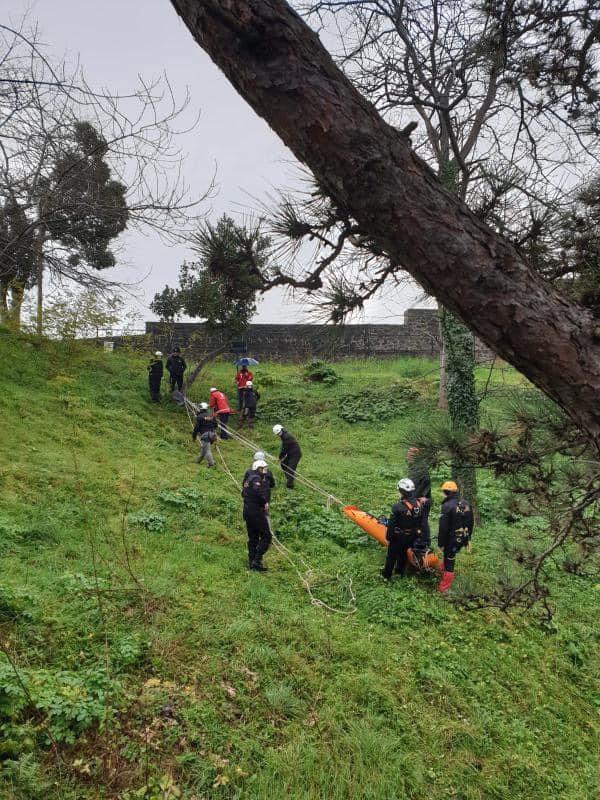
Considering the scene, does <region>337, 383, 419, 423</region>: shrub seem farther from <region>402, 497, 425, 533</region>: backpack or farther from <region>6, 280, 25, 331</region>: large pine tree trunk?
<region>6, 280, 25, 331</region>: large pine tree trunk

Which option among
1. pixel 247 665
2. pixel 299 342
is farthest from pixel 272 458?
pixel 299 342

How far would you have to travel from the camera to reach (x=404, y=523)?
6633mm

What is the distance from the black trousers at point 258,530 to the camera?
6730 mm

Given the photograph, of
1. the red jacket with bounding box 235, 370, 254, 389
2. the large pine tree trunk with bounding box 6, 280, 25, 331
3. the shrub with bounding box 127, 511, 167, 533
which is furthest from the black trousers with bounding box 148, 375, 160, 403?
the shrub with bounding box 127, 511, 167, 533

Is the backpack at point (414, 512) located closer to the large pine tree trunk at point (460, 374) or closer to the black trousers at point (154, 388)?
the large pine tree trunk at point (460, 374)

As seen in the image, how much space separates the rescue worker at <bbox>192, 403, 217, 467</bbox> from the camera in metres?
11.3

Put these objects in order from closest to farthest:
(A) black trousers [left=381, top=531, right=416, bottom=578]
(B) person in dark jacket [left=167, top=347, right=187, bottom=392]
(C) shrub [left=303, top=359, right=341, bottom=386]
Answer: (A) black trousers [left=381, top=531, right=416, bottom=578], (B) person in dark jacket [left=167, top=347, right=187, bottom=392], (C) shrub [left=303, top=359, right=341, bottom=386]

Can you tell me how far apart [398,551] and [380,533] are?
108 centimetres

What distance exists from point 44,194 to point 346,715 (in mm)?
6675

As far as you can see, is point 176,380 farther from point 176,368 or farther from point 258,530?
point 258,530

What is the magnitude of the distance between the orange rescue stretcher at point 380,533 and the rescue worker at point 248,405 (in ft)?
23.1

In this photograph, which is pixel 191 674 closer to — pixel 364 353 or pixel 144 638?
pixel 144 638

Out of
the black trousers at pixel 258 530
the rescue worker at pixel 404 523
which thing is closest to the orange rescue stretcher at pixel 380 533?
the rescue worker at pixel 404 523

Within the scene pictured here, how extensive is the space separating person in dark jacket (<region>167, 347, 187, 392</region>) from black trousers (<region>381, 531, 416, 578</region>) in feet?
36.4
